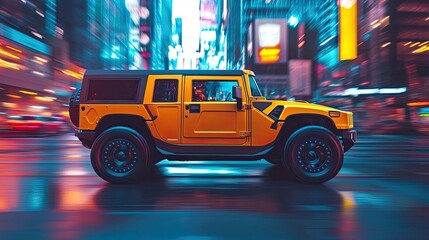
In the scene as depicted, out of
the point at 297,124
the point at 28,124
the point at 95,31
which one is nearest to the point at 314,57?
the point at 95,31

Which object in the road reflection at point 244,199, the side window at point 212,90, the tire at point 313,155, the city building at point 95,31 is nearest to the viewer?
the road reflection at point 244,199

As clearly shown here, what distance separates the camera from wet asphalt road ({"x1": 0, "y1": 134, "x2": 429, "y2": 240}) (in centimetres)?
400

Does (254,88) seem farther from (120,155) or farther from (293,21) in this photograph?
(293,21)

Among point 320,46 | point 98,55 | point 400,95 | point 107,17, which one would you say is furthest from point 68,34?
point 400,95

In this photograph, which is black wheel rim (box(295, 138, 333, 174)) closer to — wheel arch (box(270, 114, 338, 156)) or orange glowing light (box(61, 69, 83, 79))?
wheel arch (box(270, 114, 338, 156))

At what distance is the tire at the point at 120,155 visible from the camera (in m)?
6.31

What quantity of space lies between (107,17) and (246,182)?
7295cm

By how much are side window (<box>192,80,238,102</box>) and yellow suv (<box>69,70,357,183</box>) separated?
0.05 ft

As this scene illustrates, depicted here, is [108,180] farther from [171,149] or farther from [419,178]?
[419,178]

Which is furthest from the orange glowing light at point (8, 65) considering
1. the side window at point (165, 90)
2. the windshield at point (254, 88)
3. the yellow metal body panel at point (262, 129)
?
the yellow metal body panel at point (262, 129)

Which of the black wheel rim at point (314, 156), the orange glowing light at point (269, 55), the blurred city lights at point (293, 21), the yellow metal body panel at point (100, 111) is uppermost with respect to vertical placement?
the blurred city lights at point (293, 21)

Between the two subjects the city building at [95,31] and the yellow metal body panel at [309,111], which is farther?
the city building at [95,31]

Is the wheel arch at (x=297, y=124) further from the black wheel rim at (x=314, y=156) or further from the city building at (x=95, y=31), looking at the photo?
the city building at (x=95, y=31)

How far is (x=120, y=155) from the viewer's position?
6.38 m
